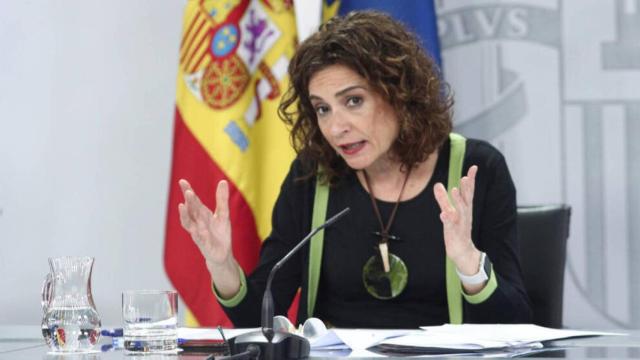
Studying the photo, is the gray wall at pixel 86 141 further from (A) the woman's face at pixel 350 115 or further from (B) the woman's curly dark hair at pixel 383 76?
(A) the woman's face at pixel 350 115

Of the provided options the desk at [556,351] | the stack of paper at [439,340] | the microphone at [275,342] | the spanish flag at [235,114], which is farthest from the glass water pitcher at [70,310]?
the spanish flag at [235,114]

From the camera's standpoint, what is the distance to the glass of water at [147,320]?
1.46 m

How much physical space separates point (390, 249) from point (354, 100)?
363 mm

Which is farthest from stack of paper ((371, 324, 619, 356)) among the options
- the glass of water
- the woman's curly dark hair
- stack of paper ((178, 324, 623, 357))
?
the woman's curly dark hair

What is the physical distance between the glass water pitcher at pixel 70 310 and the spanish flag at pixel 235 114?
5.14ft

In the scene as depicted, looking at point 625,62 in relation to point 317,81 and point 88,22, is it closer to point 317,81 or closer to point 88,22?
point 317,81

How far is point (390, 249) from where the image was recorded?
2.18 metres

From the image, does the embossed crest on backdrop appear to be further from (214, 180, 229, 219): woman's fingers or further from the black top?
(214, 180, 229, 219): woman's fingers

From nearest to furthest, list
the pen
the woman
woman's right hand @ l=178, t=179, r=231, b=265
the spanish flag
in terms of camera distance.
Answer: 1. the pen
2. woman's right hand @ l=178, t=179, r=231, b=265
3. the woman
4. the spanish flag

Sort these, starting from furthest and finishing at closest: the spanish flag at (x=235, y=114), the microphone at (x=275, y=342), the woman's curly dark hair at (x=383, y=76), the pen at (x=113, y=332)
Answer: the spanish flag at (x=235, y=114)
the woman's curly dark hair at (x=383, y=76)
the pen at (x=113, y=332)
the microphone at (x=275, y=342)

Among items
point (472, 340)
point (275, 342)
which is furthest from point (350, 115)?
point (275, 342)

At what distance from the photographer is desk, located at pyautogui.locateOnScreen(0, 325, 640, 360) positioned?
1.40m

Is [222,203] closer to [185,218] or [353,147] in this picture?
[185,218]

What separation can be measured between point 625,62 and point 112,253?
1938 millimetres
